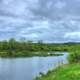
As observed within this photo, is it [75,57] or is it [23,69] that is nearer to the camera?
[75,57]

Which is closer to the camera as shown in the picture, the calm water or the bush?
the calm water

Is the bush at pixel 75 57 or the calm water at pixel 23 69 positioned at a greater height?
the bush at pixel 75 57

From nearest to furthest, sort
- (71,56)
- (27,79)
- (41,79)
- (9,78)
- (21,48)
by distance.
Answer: (41,79) → (27,79) → (9,78) → (71,56) → (21,48)

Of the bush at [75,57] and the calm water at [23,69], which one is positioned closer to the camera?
→ the calm water at [23,69]

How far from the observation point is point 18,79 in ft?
155

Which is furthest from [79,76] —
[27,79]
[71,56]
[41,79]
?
[71,56]

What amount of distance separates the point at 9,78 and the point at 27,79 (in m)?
5.38

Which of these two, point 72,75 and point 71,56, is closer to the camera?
point 72,75

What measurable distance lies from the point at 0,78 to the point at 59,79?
19547 millimetres

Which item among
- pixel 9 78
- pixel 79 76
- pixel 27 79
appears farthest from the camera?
pixel 9 78

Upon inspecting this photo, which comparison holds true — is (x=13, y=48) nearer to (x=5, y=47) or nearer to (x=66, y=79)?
(x=5, y=47)

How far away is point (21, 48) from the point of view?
19162 cm

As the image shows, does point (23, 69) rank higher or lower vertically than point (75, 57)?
lower

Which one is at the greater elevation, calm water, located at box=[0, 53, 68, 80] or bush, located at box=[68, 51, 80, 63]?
bush, located at box=[68, 51, 80, 63]
